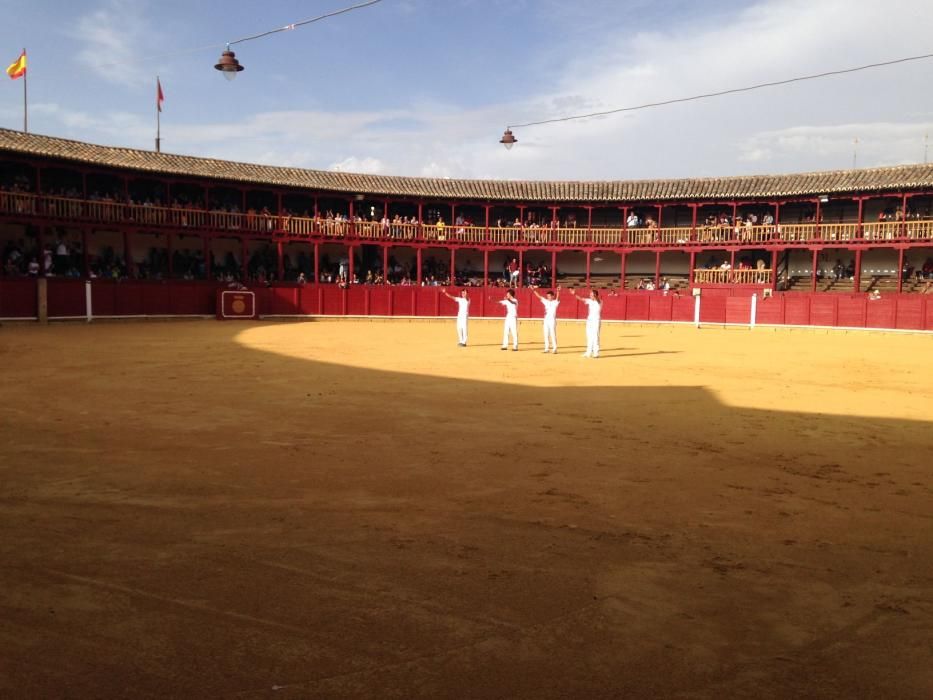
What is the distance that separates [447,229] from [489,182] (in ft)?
15.3

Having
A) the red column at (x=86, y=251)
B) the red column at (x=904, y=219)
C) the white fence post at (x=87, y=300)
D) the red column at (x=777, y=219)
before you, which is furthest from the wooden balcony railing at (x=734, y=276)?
the red column at (x=86, y=251)

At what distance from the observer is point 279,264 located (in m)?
31.4

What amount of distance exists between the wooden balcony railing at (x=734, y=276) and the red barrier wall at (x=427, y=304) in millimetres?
987

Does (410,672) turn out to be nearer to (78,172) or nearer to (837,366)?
(837,366)

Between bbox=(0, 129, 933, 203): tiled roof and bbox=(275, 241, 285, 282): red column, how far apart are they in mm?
2845

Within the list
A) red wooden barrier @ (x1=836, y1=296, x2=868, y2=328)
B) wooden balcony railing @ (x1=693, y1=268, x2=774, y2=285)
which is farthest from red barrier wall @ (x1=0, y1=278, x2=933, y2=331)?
wooden balcony railing @ (x1=693, y1=268, x2=774, y2=285)

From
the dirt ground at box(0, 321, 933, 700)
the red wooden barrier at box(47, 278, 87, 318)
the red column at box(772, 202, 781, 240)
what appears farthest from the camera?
the red column at box(772, 202, 781, 240)

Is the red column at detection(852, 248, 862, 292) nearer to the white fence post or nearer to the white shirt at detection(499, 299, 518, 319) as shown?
the white shirt at detection(499, 299, 518, 319)

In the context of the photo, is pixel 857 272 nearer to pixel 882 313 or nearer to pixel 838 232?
pixel 838 232

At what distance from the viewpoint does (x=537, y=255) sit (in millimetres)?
38562

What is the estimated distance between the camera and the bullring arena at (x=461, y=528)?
2729 millimetres

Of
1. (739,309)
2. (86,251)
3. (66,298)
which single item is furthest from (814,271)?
(66,298)

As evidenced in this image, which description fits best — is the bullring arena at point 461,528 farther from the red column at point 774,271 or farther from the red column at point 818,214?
the red column at point 818,214

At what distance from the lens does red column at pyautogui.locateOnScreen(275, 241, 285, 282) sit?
3111 cm
